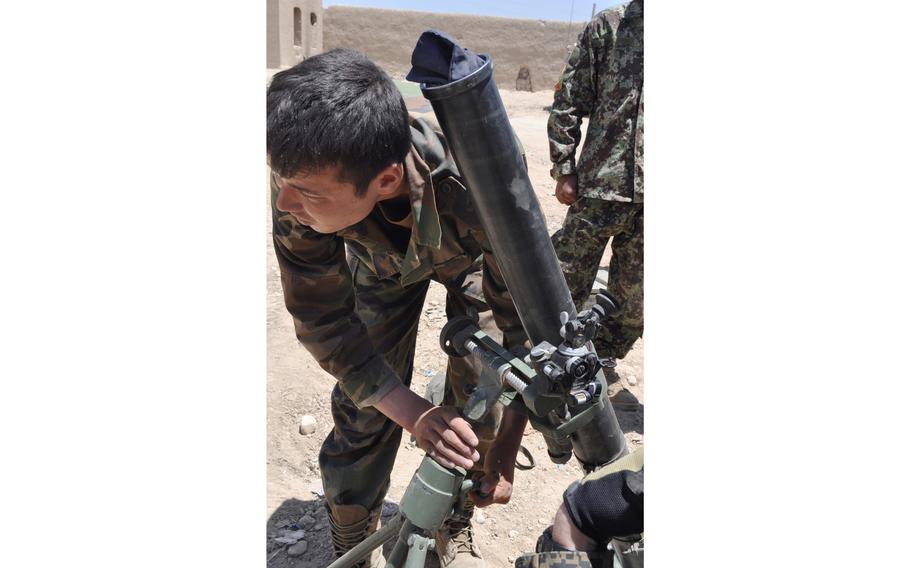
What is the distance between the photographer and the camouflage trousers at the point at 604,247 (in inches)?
135

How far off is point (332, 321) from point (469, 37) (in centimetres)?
1762

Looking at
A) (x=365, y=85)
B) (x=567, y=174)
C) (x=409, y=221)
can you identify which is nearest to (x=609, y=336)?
(x=567, y=174)

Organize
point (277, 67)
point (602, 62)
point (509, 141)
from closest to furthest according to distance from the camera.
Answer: point (509, 141) → point (602, 62) → point (277, 67)

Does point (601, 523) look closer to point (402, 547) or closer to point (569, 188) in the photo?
point (402, 547)

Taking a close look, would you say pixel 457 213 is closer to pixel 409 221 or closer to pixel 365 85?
pixel 409 221

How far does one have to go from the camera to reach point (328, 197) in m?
1.62

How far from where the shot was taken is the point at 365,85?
162 centimetres

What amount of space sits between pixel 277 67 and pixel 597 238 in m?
12.5

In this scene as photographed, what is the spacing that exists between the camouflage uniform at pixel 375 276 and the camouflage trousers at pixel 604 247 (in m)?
1.24

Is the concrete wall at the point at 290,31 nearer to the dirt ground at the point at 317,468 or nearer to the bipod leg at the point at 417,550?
the dirt ground at the point at 317,468

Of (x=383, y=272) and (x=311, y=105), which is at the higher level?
(x=311, y=105)

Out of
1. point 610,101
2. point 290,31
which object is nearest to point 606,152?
point 610,101

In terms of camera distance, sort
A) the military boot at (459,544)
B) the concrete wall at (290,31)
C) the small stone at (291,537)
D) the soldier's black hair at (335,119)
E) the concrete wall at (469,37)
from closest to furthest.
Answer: the soldier's black hair at (335,119), the military boot at (459,544), the small stone at (291,537), the concrete wall at (290,31), the concrete wall at (469,37)

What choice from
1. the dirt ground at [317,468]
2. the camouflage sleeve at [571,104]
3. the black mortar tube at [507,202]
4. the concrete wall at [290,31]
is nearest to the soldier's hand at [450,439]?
the black mortar tube at [507,202]
